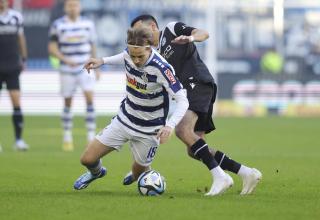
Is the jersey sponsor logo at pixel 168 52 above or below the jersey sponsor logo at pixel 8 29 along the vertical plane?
above

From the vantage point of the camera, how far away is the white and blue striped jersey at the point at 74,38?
18375mm

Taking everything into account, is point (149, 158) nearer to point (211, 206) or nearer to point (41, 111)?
point (211, 206)

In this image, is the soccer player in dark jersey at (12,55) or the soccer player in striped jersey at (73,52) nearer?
the soccer player in dark jersey at (12,55)

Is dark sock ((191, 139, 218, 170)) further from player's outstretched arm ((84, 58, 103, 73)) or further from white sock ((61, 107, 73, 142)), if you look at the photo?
white sock ((61, 107, 73, 142))

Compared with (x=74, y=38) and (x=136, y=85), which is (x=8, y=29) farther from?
(x=136, y=85)

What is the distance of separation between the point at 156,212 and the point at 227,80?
22.5m

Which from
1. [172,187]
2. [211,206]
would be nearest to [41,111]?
[172,187]

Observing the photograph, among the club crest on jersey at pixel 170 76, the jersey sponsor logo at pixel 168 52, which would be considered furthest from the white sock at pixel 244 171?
the jersey sponsor logo at pixel 168 52

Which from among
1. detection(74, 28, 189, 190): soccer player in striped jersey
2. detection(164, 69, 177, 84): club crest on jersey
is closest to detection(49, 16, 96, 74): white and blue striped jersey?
detection(74, 28, 189, 190): soccer player in striped jersey

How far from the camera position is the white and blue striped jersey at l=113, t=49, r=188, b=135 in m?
9.70

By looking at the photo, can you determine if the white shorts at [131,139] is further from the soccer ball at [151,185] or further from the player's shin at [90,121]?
the player's shin at [90,121]

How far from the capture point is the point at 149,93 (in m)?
9.95

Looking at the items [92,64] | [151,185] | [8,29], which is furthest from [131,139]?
[8,29]

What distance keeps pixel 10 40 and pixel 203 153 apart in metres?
8.54
